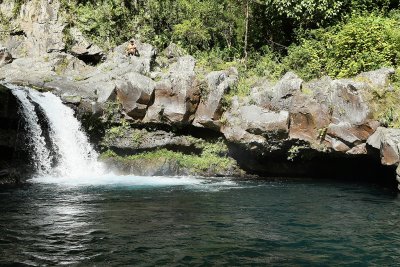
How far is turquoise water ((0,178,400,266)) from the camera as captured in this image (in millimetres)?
8430

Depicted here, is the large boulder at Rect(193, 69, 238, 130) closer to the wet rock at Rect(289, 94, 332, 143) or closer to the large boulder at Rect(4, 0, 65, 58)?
the wet rock at Rect(289, 94, 332, 143)

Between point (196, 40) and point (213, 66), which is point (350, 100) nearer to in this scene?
point (213, 66)

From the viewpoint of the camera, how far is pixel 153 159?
2191 centimetres

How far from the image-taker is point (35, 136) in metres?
20.9

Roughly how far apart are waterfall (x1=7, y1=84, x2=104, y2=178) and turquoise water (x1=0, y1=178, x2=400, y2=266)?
359 cm

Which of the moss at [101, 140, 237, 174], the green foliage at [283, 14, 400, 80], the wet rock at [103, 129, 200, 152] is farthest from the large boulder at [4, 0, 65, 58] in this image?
the green foliage at [283, 14, 400, 80]

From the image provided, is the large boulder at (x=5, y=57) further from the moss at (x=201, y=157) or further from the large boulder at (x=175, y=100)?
the large boulder at (x=175, y=100)

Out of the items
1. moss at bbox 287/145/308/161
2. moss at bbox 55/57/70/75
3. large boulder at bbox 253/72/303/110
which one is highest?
moss at bbox 55/57/70/75

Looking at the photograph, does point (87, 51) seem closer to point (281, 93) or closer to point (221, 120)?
point (221, 120)

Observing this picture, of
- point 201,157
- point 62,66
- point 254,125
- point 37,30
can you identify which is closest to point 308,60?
point 254,125

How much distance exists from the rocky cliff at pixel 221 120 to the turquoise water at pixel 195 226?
10.8ft

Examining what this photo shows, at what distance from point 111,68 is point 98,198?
12.0m

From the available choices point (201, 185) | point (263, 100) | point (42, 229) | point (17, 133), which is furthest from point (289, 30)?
point (42, 229)

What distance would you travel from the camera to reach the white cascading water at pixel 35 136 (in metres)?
20.6
